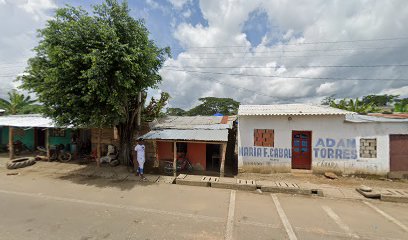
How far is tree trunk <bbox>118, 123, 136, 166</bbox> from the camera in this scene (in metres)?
11.2

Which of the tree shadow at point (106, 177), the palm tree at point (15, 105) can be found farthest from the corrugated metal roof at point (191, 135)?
the palm tree at point (15, 105)

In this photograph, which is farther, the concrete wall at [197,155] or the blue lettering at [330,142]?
the concrete wall at [197,155]

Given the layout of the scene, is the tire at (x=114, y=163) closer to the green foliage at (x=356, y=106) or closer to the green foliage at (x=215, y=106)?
the green foliage at (x=356, y=106)

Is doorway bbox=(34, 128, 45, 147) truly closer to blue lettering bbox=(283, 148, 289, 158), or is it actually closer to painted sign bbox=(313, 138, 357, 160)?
Result: blue lettering bbox=(283, 148, 289, 158)

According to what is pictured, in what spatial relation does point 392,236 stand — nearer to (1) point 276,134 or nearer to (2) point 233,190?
(2) point 233,190

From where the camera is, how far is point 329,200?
7.24m

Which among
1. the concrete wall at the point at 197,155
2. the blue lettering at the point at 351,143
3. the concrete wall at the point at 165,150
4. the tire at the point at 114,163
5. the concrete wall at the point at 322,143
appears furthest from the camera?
the concrete wall at the point at 165,150

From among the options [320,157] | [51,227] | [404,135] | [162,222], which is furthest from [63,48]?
[404,135]

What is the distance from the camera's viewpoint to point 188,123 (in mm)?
12164

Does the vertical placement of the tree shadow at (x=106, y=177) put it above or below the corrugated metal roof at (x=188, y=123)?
below

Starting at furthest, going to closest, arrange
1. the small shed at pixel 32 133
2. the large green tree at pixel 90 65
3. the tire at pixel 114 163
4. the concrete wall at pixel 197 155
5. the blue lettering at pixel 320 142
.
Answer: the small shed at pixel 32 133
the concrete wall at pixel 197 155
the tire at pixel 114 163
the blue lettering at pixel 320 142
the large green tree at pixel 90 65

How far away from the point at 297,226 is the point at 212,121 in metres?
7.79

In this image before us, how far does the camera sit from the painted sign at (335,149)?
9.68 meters

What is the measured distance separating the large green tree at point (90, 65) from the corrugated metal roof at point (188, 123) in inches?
127
